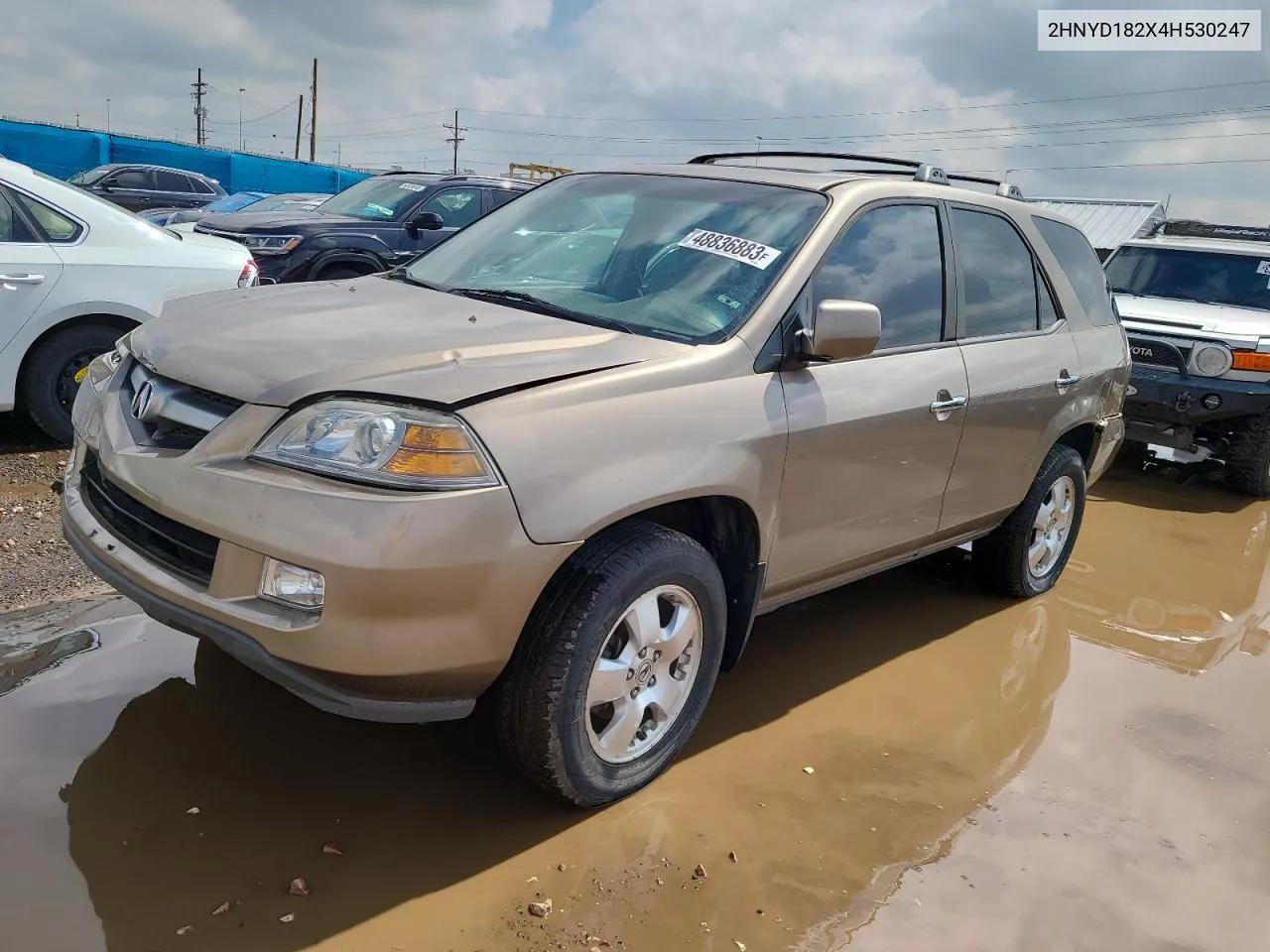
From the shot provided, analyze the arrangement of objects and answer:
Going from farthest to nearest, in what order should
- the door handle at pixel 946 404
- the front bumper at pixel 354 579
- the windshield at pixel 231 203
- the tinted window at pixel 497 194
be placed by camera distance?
1. the windshield at pixel 231 203
2. the tinted window at pixel 497 194
3. the door handle at pixel 946 404
4. the front bumper at pixel 354 579

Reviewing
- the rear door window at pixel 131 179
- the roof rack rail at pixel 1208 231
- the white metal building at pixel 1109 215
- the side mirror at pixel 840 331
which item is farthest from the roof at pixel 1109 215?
the side mirror at pixel 840 331

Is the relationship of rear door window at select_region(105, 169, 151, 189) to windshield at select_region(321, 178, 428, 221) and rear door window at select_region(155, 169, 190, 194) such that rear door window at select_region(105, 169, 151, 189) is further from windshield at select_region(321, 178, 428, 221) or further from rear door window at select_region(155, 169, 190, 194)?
windshield at select_region(321, 178, 428, 221)

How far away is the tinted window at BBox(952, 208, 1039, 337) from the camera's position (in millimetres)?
4016

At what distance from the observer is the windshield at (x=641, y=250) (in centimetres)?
321

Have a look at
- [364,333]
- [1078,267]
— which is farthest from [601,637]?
[1078,267]

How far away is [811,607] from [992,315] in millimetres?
1472

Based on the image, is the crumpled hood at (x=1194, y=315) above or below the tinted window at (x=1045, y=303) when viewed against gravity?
below

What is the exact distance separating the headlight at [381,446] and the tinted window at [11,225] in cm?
401

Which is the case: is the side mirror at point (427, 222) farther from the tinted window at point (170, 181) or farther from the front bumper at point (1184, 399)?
the tinted window at point (170, 181)

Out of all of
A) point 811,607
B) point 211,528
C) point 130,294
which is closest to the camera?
point 211,528

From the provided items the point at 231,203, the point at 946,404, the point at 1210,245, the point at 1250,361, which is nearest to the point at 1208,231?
the point at 1210,245

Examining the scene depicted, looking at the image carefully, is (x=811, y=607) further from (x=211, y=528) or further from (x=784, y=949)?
(x=211, y=528)

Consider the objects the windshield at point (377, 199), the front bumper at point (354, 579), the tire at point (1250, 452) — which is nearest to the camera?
the front bumper at point (354, 579)

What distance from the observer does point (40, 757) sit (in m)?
2.94
